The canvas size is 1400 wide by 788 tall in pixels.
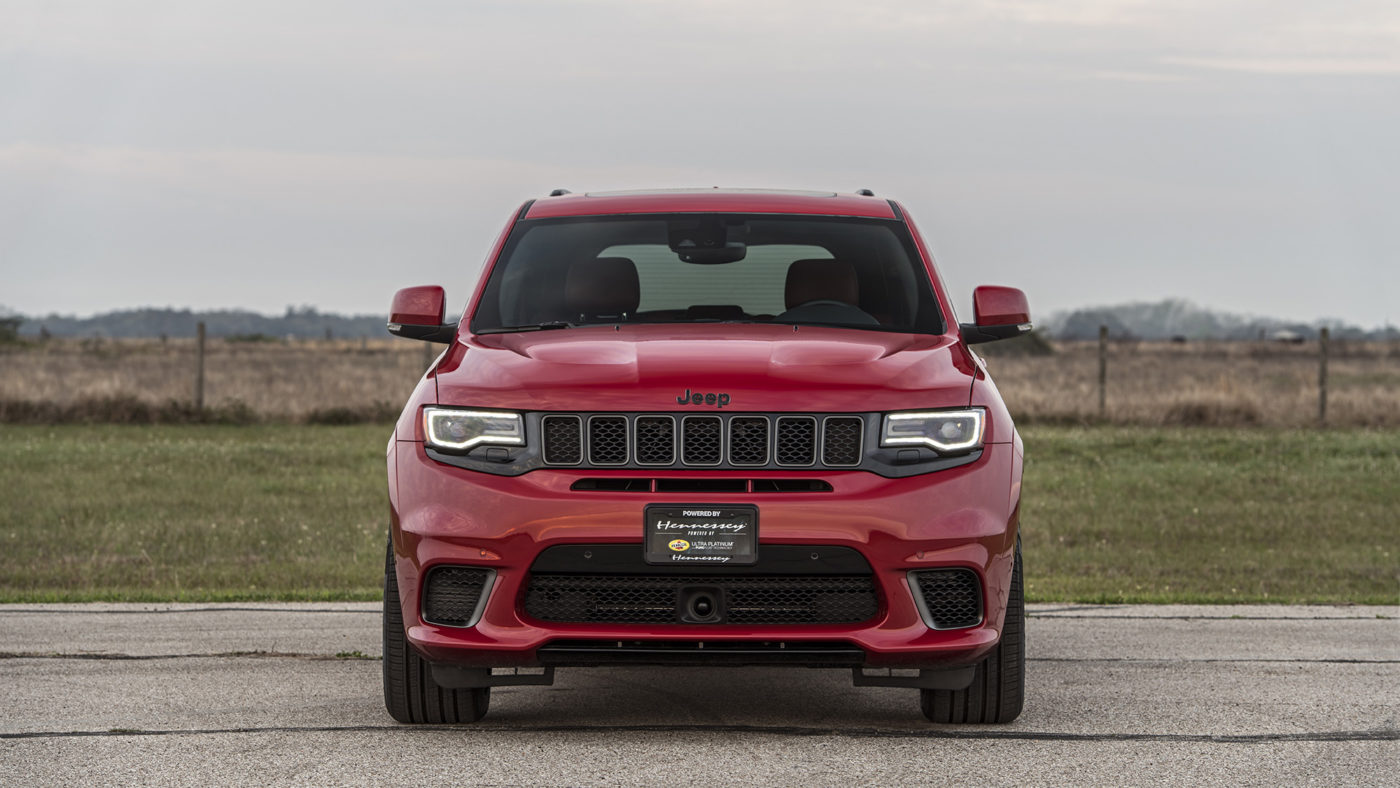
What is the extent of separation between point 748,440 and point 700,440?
0.14m

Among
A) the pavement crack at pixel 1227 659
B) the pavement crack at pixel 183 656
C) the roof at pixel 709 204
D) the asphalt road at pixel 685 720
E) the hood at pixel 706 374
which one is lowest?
the pavement crack at pixel 1227 659

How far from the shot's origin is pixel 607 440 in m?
5.04

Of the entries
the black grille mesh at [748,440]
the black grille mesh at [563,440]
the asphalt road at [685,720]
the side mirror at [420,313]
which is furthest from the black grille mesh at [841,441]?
the side mirror at [420,313]

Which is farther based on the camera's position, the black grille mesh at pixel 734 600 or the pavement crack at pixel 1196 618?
the pavement crack at pixel 1196 618

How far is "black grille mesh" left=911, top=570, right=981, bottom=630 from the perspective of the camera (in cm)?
507

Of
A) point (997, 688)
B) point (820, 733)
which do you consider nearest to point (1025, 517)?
point (997, 688)

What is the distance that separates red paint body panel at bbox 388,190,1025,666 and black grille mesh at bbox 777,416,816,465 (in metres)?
0.04

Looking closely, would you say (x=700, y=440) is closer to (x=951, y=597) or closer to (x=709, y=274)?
(x=951, y=597)

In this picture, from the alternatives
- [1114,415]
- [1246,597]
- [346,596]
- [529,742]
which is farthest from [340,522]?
[1114,415]

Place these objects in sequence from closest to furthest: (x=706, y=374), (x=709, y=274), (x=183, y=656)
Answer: (x=706, y=374) → (x=709, y=274) → (x=183, y=656)

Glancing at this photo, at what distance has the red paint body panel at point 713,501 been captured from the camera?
493 centimetres

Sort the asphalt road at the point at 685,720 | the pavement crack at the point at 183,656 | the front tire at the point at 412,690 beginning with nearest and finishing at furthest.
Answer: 1. the asphalt road at the point at 685,720
2. the front tire at the point at 412,690
3. the pavement crack at the point at 183,656

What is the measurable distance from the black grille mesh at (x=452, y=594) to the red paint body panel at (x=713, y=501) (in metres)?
0.04

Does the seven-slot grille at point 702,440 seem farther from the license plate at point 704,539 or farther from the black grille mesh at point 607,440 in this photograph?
the license plate at point 704,539
